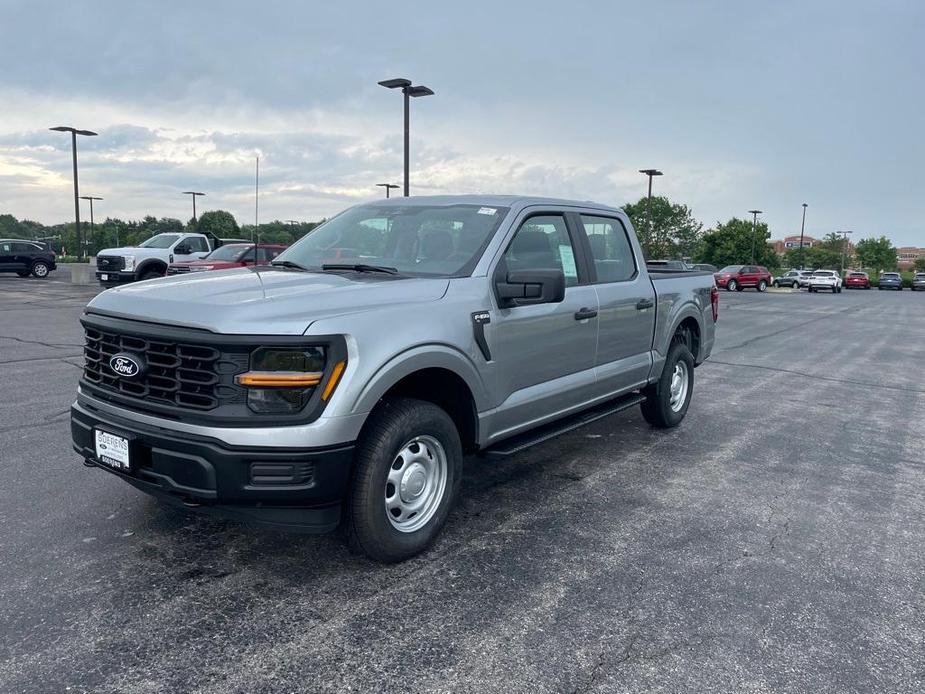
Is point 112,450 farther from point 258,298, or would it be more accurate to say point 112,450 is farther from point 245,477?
point 258,298

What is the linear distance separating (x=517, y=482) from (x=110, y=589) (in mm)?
2550

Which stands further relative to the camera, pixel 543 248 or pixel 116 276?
pixel 116 276

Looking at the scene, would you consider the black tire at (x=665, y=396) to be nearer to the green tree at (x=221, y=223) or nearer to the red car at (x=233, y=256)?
the red car at (x=233, y=256)

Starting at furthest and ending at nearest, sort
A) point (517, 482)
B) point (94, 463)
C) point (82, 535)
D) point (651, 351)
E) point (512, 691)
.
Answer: point (651, 351) < point (517, 482) < point (82, 535) < point (94, 463) < point (512, 691)

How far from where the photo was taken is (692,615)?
3156 mm

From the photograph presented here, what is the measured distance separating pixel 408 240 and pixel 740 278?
4268 cm

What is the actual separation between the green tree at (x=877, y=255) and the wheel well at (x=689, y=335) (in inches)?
5053

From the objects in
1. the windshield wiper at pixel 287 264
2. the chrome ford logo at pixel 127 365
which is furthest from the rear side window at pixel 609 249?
the chrome ford logo at pixel 127 365

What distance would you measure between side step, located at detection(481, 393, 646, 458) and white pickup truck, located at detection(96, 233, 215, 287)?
18387 millimetres

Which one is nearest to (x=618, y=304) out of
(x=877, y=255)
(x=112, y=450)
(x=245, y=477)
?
(x=245, y=477)

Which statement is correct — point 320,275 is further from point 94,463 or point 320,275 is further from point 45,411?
point 45,411

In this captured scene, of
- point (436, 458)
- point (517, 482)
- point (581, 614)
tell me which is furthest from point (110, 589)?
point (517, 482)

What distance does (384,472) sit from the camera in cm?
331

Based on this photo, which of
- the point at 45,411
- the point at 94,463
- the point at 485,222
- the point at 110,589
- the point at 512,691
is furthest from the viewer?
the point at 45,411
